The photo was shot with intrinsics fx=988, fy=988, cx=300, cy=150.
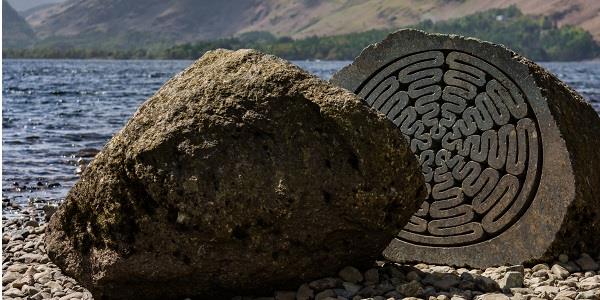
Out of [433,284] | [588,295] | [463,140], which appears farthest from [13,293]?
[588,295]

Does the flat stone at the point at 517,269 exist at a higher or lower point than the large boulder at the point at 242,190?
lower

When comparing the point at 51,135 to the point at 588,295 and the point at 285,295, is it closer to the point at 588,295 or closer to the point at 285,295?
the point at 285,295

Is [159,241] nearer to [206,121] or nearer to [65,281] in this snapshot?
[206,121]

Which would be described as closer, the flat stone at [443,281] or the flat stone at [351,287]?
the flat stone at [351,287]

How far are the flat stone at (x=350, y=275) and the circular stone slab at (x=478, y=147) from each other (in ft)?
4.96

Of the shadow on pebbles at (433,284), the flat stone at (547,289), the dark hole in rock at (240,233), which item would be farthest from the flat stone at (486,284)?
the dark hole in rock at (240,233)

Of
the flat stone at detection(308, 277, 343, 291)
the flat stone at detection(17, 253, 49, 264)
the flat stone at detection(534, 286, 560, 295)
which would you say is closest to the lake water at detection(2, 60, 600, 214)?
the flat stone at detection(17, 253, 49, 264)

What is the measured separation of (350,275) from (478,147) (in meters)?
2.18

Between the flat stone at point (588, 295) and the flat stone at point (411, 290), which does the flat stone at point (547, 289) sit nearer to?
the flat stone at point (588, 295)

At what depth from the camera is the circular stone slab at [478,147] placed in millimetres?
9281

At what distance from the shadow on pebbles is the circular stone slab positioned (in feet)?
0.90

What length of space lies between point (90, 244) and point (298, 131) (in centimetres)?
201

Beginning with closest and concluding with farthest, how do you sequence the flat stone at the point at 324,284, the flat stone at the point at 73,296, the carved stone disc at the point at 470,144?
1. the flat stone at the point at 324,284
2. the flat stone at the point at 73,296
3. the carved stone disc at the point at 470,144

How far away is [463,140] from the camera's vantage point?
9.81m
